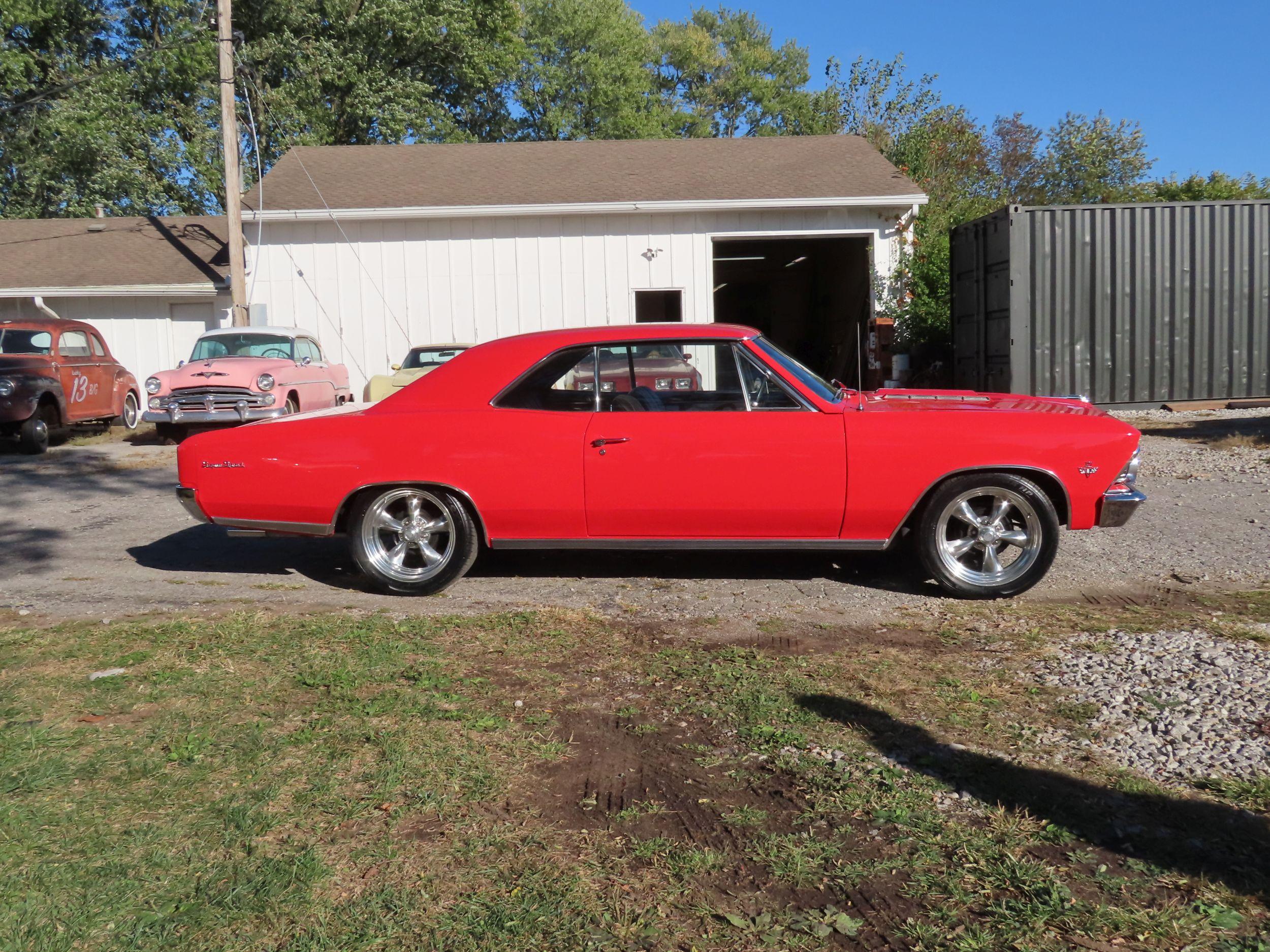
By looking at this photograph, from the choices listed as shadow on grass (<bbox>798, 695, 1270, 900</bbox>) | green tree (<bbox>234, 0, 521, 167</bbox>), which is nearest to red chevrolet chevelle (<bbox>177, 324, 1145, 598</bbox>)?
shadow on grass (<bbox>798, 695, 1270, 900</bbox>)

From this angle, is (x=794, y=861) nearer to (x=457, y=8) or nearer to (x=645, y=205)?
(x=645, y=205)

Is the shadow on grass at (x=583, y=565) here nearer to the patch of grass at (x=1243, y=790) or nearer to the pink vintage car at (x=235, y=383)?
the patch of grass at (x=1243, y=790)

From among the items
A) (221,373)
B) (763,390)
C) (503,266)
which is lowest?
(763,390)

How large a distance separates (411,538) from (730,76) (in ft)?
169

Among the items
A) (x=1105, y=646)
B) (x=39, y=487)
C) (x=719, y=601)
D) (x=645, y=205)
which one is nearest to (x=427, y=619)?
(x=719, y=601)

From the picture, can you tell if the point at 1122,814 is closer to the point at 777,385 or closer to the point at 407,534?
the point at 777,385

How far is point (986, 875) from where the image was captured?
2.87m

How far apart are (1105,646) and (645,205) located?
14.1 m

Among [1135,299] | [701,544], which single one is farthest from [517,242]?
[701,544]

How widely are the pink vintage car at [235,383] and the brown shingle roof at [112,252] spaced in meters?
5.45

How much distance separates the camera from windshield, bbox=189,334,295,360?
14781 mm

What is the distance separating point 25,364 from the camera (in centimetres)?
1446

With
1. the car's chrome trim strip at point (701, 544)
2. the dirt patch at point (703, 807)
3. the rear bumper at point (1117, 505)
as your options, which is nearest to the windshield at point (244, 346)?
the car's chrome trim strip at point (701, 544)

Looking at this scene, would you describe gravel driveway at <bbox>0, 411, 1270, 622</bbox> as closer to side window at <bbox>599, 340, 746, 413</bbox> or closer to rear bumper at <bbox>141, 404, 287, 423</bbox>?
side window at <bbox>599, 340, 746, 413</bbox>
